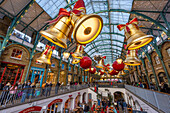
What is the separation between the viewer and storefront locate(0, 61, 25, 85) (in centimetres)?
856

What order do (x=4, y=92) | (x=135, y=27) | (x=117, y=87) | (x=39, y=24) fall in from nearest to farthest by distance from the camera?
(x=135, y=27)
(x=4, y=92)
(x=39, y=24)
(x=117, y=87)

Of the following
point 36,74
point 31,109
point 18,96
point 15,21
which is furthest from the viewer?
point 36,74

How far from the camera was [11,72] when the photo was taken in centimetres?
934

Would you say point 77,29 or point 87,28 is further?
point 87,28

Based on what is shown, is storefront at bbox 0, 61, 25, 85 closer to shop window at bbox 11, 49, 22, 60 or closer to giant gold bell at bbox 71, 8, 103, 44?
shop window at bbox 11, 49, 22, 60

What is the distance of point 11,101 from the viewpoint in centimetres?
548

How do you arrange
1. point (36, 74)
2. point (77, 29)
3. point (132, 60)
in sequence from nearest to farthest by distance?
point (77, 29) → point (132, 60) → point (36, 74)

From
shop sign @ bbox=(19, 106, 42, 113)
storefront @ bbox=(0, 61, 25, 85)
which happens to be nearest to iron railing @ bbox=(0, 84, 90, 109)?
shop sign @ bbox=(19, 106, 42, 113)

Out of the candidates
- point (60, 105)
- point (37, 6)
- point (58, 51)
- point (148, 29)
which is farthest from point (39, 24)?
point (148, 29)

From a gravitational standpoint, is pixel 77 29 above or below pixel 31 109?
above

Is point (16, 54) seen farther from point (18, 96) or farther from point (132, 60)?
point (132, 60)

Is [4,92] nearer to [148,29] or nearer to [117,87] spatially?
[148,29]

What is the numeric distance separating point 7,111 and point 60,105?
5.99 m

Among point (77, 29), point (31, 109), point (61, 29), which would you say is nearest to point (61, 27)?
point (61, 29)
